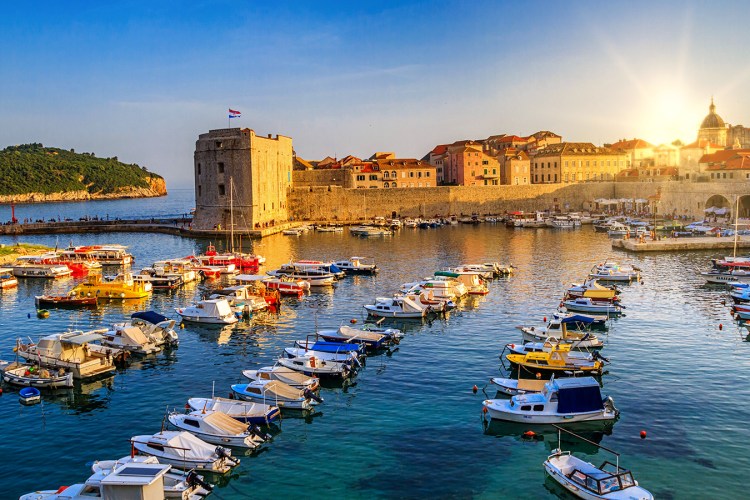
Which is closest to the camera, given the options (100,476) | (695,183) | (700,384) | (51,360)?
(100,476)

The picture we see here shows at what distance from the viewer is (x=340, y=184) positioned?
89.1 meters

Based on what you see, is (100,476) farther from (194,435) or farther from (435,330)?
(435,330)

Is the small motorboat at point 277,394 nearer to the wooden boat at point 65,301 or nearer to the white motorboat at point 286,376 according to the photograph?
the white motorboat at point 286,376

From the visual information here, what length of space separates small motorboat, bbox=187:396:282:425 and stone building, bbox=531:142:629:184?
8294 centimetres

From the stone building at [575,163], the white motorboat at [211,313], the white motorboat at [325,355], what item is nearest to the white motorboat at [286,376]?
the white motorboat at [325,355]

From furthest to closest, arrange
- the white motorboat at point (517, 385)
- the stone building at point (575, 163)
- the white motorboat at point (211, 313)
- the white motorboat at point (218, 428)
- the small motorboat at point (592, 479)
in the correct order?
the stone building at point (575, 163)
the white motorboat at point (211, 313)
the white motorboat at point (517, 385)
the white motorboat at point (218, 428)
the small motorboat at point (592, 479)

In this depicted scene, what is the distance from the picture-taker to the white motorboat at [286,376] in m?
21.5

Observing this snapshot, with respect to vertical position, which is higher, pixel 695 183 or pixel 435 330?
pixel 695 183

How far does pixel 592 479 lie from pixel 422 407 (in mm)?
6089

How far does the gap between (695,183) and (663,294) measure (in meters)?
42.0

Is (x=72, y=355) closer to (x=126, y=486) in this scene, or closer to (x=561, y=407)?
(x=126, y=486)

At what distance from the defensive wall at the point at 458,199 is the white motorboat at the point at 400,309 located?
52.5 metres

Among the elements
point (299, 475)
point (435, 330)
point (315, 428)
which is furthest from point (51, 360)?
point (435, 330)

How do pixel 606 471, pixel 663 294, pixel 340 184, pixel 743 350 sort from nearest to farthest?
pixel 606 471 → pixel 743 350 → pixel 663 294 → pixel 340 184
